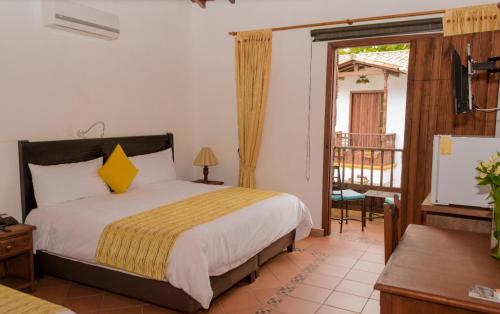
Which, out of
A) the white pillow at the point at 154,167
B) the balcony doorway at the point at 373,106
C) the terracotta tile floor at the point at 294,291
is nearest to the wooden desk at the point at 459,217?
the terracotta tile floor at the point at 294,291

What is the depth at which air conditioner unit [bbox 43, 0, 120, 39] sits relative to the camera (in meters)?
3.46

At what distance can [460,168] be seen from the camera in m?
2.10

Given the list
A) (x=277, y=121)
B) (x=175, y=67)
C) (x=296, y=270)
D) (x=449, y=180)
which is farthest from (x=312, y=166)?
(x=449, y=180)

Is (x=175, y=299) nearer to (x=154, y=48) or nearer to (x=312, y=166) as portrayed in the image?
(x=312, y=166)

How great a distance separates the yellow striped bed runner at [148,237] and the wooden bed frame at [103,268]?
14 centimetres

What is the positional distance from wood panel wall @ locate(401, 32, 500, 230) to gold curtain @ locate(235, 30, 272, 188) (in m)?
1.77

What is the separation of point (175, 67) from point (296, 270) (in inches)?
121

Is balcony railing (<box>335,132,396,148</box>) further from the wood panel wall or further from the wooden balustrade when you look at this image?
the wood panel wall

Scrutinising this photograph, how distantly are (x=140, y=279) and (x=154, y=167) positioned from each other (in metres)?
1.93

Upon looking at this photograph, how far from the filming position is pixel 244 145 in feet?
16.4

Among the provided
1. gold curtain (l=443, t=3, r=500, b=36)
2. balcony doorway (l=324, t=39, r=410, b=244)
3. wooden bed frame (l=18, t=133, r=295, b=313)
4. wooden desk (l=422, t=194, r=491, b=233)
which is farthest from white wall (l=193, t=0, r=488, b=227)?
balcony doorway (l=324, t=39, r=410, b=244)

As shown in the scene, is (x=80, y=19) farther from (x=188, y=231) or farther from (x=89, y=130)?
(x=188, y=231)

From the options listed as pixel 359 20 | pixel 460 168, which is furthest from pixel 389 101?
pixel 460 168

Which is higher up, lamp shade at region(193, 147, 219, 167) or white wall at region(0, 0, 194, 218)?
white wall at region(0, 0, 194, 218)
